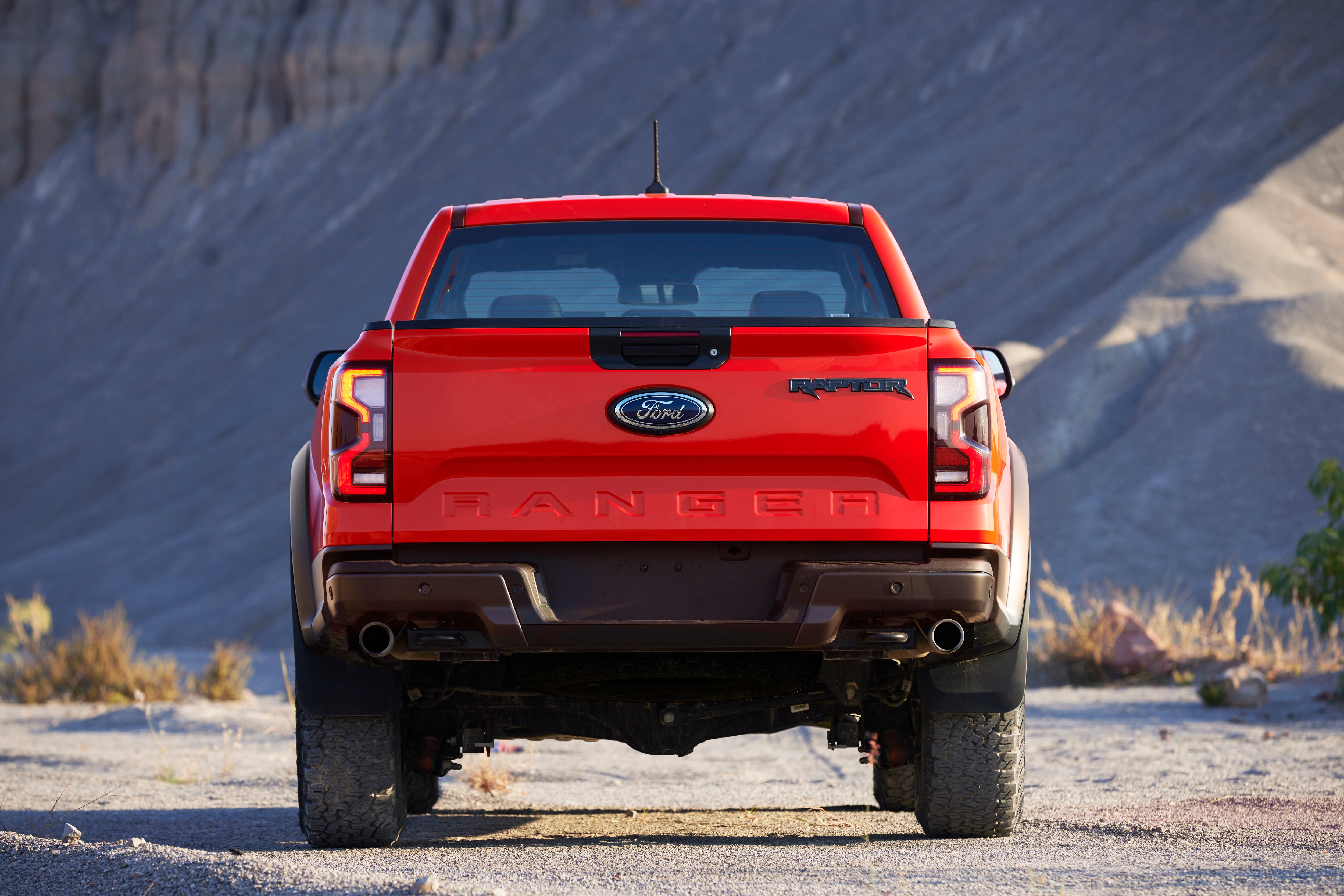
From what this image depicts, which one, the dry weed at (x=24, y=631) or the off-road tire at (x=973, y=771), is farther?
the dry weed at (x=24, y=631)

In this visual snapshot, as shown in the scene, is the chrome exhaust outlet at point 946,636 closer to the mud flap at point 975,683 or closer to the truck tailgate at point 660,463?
the truck tailgate at point 660,463

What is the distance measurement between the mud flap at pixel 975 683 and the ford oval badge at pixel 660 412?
122 centimetres

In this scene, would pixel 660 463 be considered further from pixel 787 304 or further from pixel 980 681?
pixel 980 681

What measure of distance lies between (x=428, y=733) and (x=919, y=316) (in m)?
2.21

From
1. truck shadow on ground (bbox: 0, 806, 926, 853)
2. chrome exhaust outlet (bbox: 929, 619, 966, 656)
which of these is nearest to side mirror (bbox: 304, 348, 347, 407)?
truck shadow on ground (bbox: 0, 806, 926, 853)

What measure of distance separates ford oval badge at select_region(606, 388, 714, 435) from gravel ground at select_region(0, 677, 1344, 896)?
1.30m

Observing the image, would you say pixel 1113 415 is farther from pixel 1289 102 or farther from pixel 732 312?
pixel 732 312

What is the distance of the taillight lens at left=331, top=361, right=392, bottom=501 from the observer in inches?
165

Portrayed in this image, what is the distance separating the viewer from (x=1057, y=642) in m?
14.4

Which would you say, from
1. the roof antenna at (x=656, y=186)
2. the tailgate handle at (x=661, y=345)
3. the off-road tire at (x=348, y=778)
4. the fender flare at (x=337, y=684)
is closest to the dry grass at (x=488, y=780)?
the off-road tire at (x=348, y=778)

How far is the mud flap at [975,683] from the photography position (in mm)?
4742

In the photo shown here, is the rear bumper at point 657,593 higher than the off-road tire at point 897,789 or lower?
higher

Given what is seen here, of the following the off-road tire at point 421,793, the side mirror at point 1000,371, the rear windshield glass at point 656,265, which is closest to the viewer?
the side mirror at point 1000,371

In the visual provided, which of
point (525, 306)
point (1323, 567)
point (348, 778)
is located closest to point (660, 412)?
point (525, 306)
